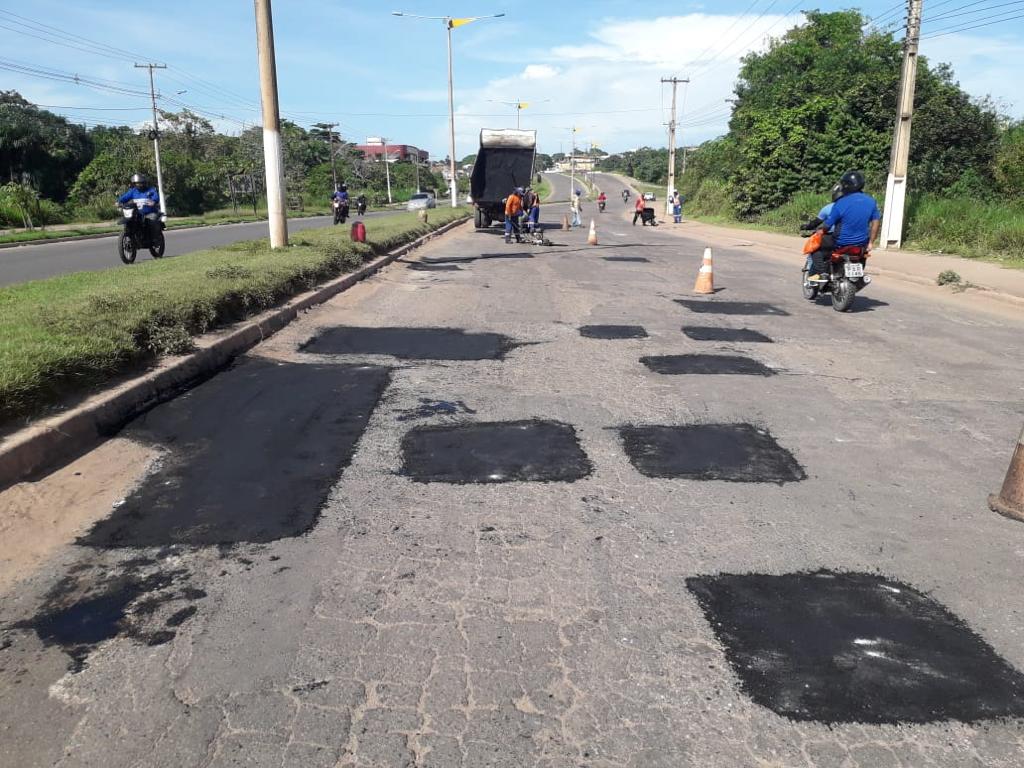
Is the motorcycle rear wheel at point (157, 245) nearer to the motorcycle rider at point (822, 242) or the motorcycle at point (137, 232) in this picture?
the motorcycle at point (137, 232)

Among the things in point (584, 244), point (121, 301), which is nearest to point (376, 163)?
point (584, 244)

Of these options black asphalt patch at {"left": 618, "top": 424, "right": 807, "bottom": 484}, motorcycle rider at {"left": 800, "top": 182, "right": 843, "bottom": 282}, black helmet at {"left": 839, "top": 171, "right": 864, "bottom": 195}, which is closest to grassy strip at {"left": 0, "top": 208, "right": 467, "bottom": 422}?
black asphalt patch at {"left": 618, "top": 424, "right": 807, "bottom": 484}

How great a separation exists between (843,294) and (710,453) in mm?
6987

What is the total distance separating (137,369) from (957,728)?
576 centimetres

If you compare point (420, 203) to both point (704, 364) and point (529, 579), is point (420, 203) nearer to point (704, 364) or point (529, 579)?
point (704, 364)

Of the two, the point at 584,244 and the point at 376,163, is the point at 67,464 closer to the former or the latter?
the point at 584,244

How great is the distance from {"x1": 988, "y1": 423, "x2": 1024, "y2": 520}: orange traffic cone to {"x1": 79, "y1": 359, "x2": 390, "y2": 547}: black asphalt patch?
3.61m

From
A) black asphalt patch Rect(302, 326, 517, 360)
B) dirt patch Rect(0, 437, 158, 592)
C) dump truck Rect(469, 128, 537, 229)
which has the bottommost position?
dirt patch Rect(0, 437, 158, 592)

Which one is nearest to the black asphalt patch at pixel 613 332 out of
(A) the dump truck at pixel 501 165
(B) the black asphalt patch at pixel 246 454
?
(B) the black asphalt patch at pixel 246 454

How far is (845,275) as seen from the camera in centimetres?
1072

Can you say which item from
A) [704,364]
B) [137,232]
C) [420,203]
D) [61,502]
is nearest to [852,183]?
[704,364]

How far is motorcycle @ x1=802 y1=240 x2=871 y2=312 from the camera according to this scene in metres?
10.7

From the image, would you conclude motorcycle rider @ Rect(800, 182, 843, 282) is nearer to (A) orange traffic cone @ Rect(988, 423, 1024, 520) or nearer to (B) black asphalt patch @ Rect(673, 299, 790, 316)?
(B) black asphalt patch @ Rect(673, 299, 790, 316)

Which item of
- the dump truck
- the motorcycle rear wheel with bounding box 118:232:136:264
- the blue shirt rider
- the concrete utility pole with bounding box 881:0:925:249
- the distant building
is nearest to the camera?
the blue shirt rider
